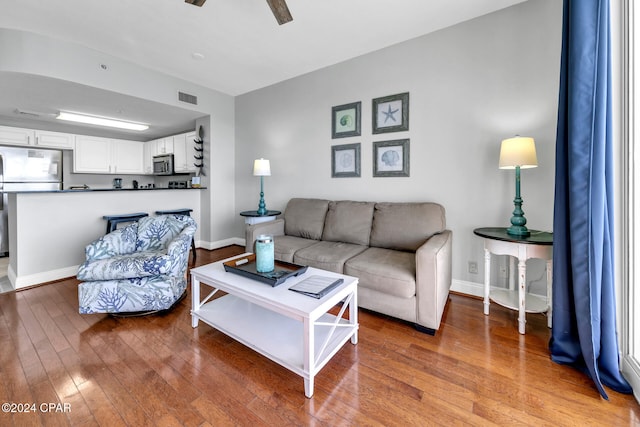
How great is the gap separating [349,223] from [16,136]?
5.41 m

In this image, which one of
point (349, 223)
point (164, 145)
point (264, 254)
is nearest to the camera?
point (264, 254)

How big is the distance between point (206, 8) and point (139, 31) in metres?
0.87

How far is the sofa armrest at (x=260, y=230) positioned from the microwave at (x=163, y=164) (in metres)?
3.14

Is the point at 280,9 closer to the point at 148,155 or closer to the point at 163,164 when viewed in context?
the point at 163,164

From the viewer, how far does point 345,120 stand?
315 cm

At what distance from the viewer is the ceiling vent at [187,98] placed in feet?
12.2

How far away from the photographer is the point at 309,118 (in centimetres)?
349

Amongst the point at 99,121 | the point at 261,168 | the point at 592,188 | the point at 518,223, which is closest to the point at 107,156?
the point at 99,121

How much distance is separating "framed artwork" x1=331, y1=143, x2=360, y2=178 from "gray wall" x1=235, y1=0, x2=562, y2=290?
71mm

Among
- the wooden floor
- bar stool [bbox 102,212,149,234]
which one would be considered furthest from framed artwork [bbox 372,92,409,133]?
bar stool [bbox 102,212,149,234]

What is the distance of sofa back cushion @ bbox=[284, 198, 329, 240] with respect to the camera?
3.02 metres

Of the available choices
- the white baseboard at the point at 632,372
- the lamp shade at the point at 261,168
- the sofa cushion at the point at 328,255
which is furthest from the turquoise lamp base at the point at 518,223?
the lamp shade at the point at 261,168

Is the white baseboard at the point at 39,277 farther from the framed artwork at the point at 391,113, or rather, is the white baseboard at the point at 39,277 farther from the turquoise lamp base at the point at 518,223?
the turquoise lamp base at the point at 518,223

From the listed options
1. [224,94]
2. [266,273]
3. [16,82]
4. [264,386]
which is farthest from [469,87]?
[16,82]
